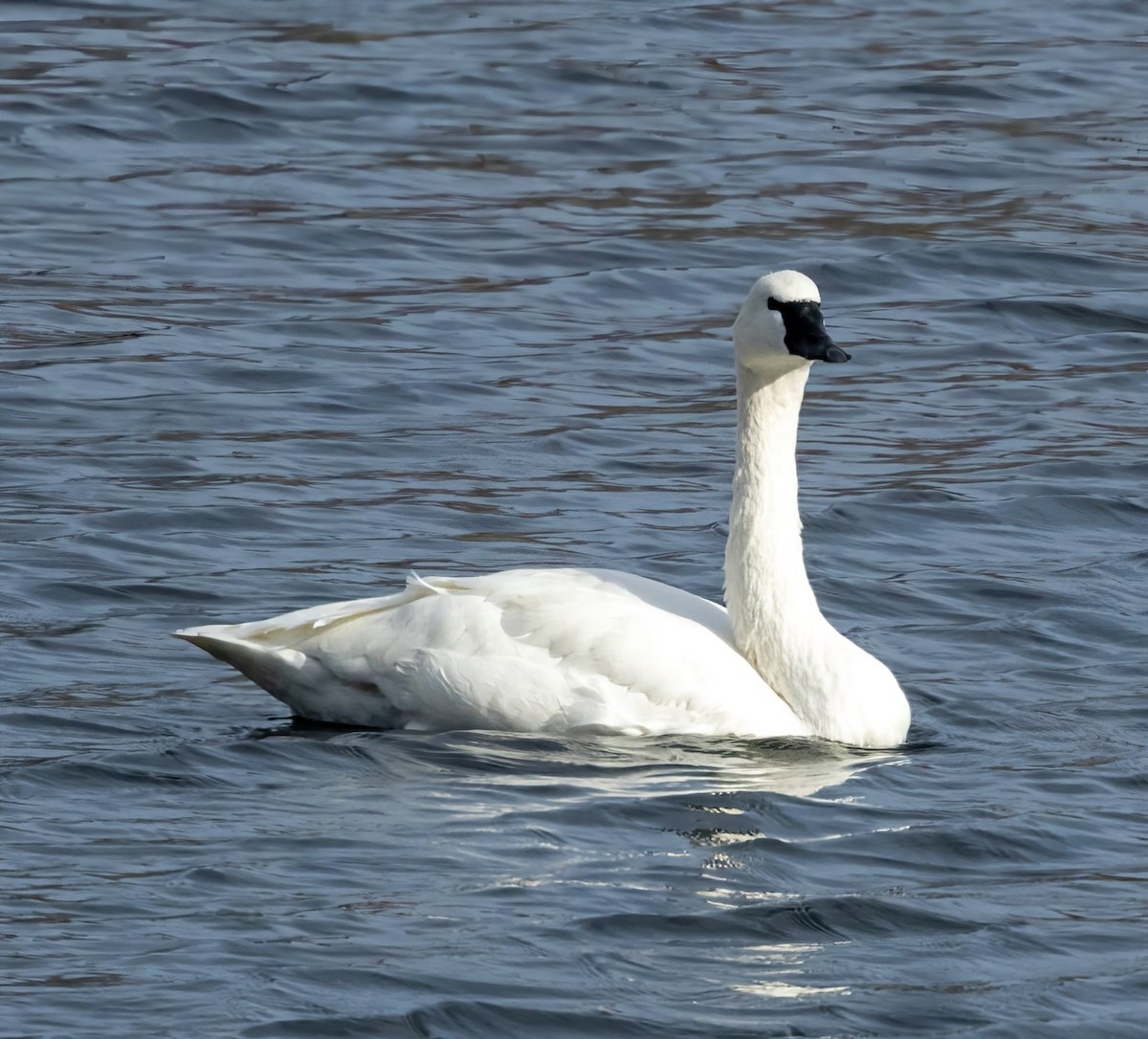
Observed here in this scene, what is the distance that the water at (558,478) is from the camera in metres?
6.66

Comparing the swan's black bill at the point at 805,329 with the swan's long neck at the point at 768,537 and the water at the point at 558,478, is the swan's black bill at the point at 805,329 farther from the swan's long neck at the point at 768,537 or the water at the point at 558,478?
the water at the point at 558,478

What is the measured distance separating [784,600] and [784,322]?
3.18 ft

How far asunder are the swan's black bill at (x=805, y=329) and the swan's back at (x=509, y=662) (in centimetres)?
96

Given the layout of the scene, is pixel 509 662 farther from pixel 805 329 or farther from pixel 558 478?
pixel 558 478

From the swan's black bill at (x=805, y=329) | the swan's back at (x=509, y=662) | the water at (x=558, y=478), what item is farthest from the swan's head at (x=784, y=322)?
the water at (x=558, y=478)

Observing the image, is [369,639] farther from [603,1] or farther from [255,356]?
[603,1]

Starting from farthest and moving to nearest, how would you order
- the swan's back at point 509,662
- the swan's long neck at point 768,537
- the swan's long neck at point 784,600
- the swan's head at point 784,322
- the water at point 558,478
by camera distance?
the swan's long neck at point 768,537, the swan's long neck at point 784,600, the swan's head at point 784,322, the swan's back at point 509,662, the water at point 558,478

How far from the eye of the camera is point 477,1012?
20.3ft

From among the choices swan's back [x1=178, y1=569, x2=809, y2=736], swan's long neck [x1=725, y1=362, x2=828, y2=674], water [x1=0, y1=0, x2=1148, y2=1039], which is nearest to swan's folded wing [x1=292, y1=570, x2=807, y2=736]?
swan's back [x1=178, y1=569, x2=809, y2=736]

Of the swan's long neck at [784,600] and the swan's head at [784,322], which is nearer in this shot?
the swan's head at [784,322]

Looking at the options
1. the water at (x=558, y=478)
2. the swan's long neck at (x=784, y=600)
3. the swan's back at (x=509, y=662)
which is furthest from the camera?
the swan's long neck at (x=784, y=600)

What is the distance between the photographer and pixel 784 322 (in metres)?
8.82

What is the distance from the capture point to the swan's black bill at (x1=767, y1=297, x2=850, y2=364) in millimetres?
8734

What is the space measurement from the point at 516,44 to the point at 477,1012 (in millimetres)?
16738
